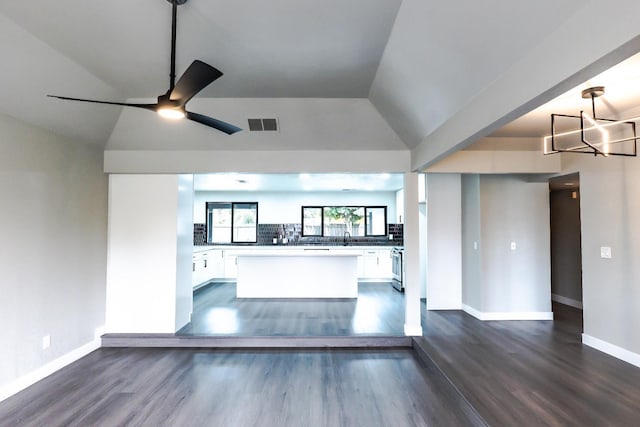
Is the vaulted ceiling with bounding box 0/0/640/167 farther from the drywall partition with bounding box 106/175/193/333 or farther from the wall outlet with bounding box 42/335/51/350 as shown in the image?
the wall outlet with bounding box 42/335/51/350

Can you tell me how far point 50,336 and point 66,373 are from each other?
0.40 m

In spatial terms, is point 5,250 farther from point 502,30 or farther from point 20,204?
point 502,30

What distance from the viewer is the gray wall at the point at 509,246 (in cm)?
445

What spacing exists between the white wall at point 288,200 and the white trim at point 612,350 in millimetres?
4707

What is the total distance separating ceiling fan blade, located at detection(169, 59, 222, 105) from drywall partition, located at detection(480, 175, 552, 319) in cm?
405

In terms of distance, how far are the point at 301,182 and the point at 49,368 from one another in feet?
15.1

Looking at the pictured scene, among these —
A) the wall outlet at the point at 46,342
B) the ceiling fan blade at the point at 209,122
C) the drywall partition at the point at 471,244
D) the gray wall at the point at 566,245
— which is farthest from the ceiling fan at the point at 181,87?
the gray wall at the point at 566,245

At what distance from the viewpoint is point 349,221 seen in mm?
7867

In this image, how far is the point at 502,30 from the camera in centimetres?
163

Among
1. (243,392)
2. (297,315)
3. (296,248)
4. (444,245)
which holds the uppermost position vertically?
(444,245)

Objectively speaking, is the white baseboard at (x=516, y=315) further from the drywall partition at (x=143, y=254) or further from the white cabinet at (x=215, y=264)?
the white cabinet at (x=215, y=264)

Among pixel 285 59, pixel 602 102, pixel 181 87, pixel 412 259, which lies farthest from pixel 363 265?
pixel 181 87

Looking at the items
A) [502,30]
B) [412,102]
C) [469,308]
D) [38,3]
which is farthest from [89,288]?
[469,308]

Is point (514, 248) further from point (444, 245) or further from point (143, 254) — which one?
point (143, 254)
